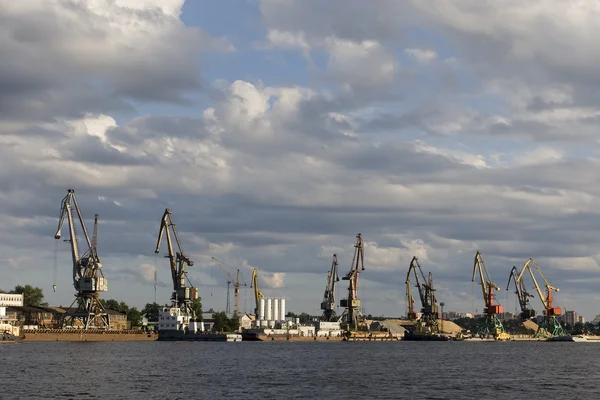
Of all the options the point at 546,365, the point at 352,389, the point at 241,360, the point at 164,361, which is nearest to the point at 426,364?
the point at 546,365

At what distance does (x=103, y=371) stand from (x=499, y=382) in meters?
44.5

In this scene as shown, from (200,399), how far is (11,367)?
44.4m

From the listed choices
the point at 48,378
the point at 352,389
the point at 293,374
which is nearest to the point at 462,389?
the point at 352,389

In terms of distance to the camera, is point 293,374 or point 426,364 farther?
point 426,364

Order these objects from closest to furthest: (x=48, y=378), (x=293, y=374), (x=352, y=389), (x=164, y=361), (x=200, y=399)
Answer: (x=200, y=399) → (x=352, y=389) → (x=48, y=378) → (x=293, y=374) → (x=164, y=361)

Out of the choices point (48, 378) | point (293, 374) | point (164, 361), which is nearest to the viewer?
point (48, 378)

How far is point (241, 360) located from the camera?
13750 cm

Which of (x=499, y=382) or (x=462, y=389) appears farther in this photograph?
(x=499, y=382)

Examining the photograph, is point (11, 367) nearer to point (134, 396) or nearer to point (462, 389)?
point (134, 396)

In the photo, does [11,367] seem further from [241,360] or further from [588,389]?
[588,389]

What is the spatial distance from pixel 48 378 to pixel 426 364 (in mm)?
55688

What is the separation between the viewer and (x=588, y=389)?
90250 mm

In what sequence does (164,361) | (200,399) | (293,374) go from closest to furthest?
1. (200,399)
2. (293,374)
3. (164,361)

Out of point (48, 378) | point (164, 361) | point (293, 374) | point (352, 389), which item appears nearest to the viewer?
point (352, 389)
